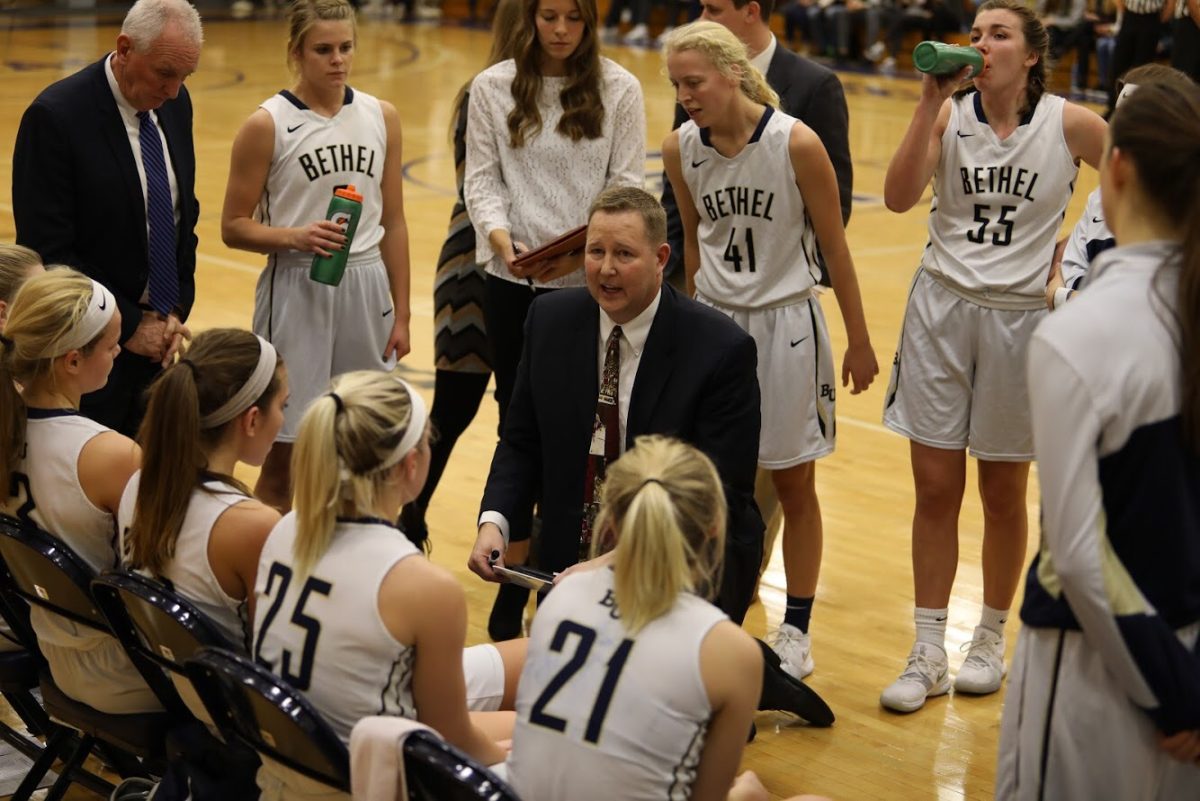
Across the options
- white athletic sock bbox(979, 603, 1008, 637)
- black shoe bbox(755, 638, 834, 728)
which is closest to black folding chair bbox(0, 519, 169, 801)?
black shoe bbox(755, 638, 834, 728)

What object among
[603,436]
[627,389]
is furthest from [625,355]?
[603,436]

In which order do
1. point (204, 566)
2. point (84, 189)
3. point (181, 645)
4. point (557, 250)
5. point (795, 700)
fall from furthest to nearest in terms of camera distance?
1. point (557, 250)
2. point (84, 189)
3. point (795, 700)
4. point (204, 566)
5. point (181, 645)

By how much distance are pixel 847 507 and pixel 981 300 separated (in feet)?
5.59

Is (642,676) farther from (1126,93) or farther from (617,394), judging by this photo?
(1126,93)

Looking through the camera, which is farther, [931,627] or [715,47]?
[931,627]

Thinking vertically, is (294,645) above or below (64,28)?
above

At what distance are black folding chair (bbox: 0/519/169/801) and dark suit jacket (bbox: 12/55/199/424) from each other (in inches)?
43.9

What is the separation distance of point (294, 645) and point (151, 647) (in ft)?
1.55

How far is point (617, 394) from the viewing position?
350 cm

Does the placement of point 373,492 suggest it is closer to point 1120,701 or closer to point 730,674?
point 730,674

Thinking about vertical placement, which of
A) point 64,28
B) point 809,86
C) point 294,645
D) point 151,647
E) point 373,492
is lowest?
point 64,28

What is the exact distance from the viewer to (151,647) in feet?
9.48

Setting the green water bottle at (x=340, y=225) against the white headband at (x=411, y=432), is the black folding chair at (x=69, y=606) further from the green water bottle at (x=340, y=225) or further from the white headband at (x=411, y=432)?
the green water bottle at (x=340, y=225)

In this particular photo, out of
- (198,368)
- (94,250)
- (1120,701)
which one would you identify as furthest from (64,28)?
(1120,701)
